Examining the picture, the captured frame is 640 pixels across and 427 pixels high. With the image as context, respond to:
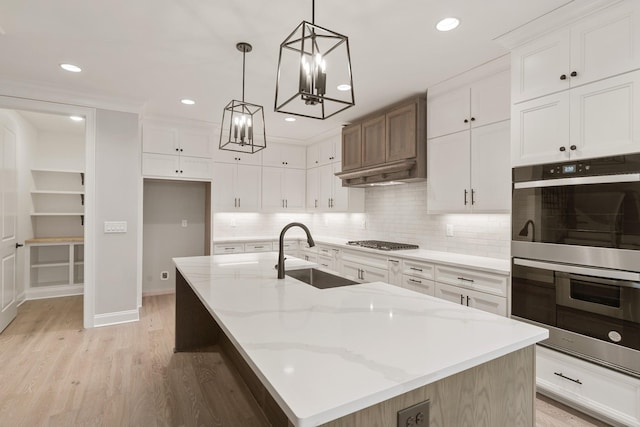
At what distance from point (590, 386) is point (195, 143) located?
500 centimetres

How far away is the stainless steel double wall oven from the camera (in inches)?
73.5

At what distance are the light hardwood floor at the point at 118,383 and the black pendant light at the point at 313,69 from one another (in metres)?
2.02

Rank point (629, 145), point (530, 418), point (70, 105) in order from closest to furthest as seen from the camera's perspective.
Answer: point (530, 418) < point (629, 145) < point (70, 105)

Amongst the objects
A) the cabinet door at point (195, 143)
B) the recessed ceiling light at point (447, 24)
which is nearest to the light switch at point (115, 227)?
the cabinet door at point (195, 143)

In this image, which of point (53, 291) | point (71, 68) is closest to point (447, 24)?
point (71, 68)

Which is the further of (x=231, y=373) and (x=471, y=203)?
(x=471, y=203)

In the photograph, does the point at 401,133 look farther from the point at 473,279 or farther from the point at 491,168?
the point at 473,279

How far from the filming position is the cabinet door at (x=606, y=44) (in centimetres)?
186

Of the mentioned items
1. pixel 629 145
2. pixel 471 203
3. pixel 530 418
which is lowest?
pixel 530 418

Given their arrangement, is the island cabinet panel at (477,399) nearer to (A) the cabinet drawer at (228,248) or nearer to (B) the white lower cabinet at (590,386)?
(B) the white lower cabinet at (590,386)

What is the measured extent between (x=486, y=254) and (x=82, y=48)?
395cm

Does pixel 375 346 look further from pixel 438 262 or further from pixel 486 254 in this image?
pixel 486 254

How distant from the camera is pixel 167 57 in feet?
9.15

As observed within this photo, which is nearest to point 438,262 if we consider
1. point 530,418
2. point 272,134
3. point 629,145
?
point 629,145
